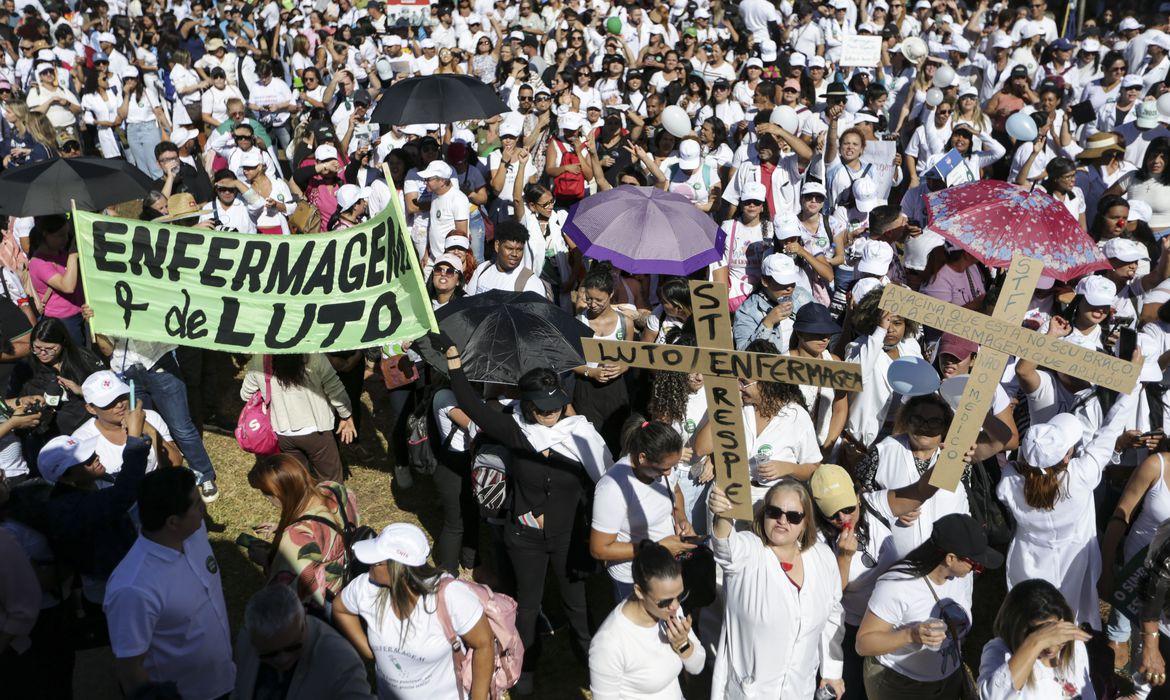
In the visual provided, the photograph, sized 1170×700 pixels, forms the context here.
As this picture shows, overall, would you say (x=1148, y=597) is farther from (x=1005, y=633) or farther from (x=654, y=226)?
(x=654, y=226)

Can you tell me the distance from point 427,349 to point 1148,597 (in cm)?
401

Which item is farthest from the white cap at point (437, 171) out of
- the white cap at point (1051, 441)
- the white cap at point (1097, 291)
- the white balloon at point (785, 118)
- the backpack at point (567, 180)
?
the white cap at point (1051, 441)

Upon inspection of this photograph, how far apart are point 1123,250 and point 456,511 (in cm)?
507

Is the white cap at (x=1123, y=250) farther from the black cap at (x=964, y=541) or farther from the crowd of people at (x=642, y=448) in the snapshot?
the black cap at (x=964, y=541)

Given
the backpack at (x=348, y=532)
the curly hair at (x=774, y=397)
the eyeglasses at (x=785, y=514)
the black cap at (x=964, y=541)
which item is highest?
the eyeglasses at (x=785, y=514)

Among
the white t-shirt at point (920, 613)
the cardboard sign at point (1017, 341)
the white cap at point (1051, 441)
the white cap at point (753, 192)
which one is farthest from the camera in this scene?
the white cap at point (753, 192)

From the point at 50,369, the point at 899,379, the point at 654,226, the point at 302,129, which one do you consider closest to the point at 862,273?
the point at 654,226

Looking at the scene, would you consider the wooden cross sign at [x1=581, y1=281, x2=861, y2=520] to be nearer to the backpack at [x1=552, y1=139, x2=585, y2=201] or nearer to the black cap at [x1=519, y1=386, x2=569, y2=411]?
the black cap at [x1=519, y1=386, x2=569, y2=411]

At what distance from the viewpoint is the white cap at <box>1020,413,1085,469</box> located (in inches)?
172

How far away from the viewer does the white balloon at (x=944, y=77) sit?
1102 cm

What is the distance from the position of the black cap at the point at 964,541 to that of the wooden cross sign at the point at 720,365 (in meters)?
0.84

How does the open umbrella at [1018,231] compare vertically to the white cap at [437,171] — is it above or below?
above

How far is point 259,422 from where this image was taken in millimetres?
6113

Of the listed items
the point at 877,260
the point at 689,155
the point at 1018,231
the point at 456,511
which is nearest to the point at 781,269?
the point at 877,260
